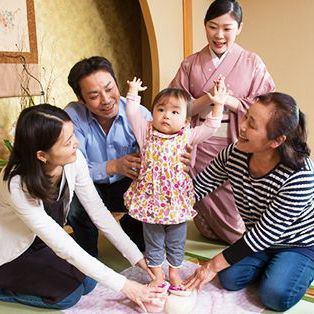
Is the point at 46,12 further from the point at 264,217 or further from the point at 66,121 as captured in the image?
the point at 264,217

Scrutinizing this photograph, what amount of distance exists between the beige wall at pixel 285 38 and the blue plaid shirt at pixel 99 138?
1.57 m

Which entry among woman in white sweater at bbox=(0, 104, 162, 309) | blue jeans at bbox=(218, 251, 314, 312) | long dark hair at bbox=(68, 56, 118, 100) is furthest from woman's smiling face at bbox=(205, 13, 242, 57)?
blue jeans at bbox=(218, 251, 314, 312)

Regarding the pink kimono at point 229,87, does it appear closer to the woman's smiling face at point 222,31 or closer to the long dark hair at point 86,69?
the woman's smiling face at point 222,31

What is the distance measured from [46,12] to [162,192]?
1.75 m

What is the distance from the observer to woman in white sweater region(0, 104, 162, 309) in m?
1.45

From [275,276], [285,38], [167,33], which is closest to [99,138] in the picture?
[275,276]

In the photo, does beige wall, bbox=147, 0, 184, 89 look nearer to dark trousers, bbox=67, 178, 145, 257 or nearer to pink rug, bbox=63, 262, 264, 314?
dark trousers, bbox=67, 178, 145, 257

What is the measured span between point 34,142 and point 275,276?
1.09 m

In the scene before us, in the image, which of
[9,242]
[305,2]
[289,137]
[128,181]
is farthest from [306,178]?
[305,2]

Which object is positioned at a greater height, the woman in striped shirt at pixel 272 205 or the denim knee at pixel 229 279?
the woman in striped shirt at pixel 272 205

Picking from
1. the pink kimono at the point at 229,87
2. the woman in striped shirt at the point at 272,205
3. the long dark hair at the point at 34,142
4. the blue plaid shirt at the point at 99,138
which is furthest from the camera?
the pink kimono at the point at 229,87

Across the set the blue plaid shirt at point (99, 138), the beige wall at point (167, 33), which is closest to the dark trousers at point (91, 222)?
the blue plaid shirt at point (99, 138)

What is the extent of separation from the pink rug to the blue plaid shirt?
558 mm

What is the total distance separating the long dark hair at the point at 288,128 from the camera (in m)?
1.50
